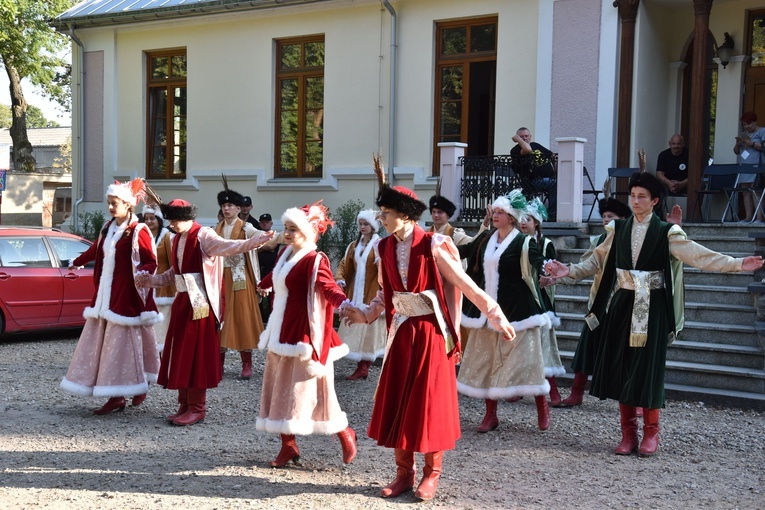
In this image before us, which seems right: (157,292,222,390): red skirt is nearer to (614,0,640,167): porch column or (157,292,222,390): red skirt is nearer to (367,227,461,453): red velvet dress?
(367,227,461,453): red velvet dress

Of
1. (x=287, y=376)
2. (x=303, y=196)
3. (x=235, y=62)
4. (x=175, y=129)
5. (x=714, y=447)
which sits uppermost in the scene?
(x=235, y=62)

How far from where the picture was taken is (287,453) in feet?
18.6

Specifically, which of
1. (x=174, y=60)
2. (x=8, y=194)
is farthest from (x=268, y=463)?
(x=8, y=194)

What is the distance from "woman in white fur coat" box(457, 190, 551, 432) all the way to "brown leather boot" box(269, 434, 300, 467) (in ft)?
5.22

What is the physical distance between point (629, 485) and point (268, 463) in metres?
2.26

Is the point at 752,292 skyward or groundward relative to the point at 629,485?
skyward

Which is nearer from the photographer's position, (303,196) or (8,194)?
(303,196)

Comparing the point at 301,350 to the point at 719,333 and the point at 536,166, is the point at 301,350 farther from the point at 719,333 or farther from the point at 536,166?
the point at 536,166

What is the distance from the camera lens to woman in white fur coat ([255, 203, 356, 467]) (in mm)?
5520

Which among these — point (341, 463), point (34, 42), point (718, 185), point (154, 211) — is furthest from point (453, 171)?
point (34, 42)

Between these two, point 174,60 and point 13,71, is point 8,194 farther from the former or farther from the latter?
point 174,60

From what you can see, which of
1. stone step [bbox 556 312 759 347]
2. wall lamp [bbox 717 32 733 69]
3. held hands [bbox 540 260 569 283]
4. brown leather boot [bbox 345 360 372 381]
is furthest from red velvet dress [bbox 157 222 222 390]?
wall lamp [bbox 717 32 733 69]

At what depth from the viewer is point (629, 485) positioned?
18.0 feet

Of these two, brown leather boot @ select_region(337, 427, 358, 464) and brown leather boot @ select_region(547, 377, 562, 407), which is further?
brown leather boot @ select_region(547, 377, 562, 407)
